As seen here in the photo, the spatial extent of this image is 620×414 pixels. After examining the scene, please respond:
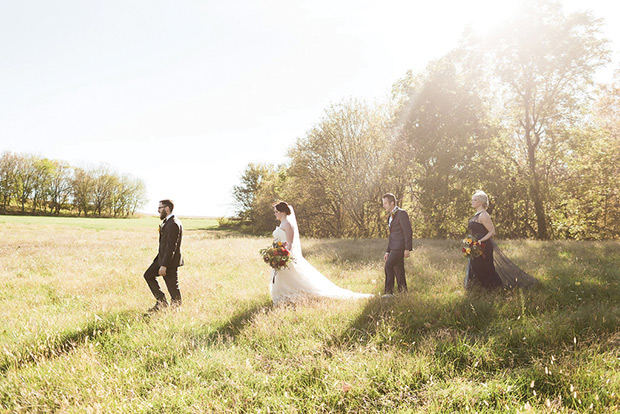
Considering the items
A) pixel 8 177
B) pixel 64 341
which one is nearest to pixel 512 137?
pixel 64 341

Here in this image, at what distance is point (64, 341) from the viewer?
16.4ft

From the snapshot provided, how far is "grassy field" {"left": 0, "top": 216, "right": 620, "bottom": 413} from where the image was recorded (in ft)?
10.6

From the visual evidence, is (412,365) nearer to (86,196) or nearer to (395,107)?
(395,107)

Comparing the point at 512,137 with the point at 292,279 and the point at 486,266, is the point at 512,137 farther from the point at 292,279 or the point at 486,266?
the point at 292,279

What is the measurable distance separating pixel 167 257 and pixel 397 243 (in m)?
5.17

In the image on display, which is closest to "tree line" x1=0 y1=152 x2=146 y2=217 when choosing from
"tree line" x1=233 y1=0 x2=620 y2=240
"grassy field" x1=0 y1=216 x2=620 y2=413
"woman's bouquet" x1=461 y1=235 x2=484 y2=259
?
"tree line" x1=233 y1=0 x2=620 y2=240

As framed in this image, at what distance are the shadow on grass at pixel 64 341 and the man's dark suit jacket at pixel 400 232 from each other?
223 inches

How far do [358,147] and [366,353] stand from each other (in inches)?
990

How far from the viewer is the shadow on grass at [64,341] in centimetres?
439

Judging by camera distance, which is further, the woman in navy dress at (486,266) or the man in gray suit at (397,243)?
the man in gray suit at (397,243)

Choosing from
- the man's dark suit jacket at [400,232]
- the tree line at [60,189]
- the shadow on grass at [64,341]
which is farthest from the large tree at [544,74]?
the tree line at [60,189]

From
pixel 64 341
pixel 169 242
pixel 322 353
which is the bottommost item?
pixel 64 341

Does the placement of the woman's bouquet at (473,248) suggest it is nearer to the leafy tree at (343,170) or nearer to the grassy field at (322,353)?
the grassy field at (322,353)

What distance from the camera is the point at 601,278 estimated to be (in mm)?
7738
